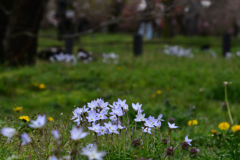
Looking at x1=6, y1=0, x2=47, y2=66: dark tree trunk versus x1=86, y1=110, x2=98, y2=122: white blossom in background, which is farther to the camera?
x1=6, y1=0, x2=47, y2=66: dark tree trunk

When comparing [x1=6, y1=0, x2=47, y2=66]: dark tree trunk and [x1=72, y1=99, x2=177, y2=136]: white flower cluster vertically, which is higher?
[x1=6, y1=0, x2=47, y2=66]: dark tree trunk

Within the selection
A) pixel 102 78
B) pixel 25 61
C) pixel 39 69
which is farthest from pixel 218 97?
pixel 25 61

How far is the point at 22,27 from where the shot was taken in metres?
8.81

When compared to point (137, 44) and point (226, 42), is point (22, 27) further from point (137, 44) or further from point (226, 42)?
point (226, 42)

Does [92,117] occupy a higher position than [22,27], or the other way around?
[22,27]

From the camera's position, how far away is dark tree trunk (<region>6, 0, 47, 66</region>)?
343 inches

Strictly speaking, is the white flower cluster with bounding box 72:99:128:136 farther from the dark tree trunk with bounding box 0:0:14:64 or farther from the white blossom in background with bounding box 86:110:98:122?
the dark tree trunk with bounding box 0:0:14:64

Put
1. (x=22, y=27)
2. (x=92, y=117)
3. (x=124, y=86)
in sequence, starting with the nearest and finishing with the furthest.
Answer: (x=92, y=117)
(x=124, y=86)
(x=22, y=27)

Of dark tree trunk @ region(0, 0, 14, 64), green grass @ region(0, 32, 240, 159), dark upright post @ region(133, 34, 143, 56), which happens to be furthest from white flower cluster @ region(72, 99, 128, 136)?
dark upright post @ region(133, 34, 143, 56)

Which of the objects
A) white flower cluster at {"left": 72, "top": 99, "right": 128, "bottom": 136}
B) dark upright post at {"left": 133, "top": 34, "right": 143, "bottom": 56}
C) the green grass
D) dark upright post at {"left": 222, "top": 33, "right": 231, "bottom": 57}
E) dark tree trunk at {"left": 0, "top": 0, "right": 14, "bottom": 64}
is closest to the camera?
white flower cluster at {"left": 72, "top": 99, "right": 128, "bottom": 136}

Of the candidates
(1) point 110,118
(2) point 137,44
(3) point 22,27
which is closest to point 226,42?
(2) point 137,44

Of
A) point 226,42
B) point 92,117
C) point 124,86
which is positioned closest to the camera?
point 92,117

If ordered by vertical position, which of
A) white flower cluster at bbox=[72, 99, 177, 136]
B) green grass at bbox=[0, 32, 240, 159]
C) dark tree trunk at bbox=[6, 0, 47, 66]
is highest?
dark tree trunk at bbox=[6, 0, 47, 66]

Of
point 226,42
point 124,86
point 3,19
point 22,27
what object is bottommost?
point 124,86
